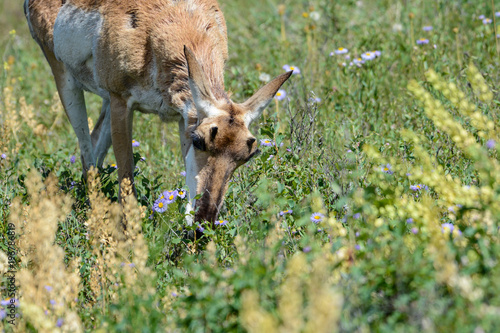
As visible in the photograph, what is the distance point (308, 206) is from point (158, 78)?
5.74 feet

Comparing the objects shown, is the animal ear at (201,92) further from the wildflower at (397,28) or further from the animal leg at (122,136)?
the wildflower at (397,28)

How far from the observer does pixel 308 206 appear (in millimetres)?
4719

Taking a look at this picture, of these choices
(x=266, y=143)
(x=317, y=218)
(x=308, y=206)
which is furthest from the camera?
→ (x=266, y=143)

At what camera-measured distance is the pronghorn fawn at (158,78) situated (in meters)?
4.60

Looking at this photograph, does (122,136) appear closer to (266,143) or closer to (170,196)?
(170,196)

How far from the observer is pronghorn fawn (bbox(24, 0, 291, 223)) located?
460 cm

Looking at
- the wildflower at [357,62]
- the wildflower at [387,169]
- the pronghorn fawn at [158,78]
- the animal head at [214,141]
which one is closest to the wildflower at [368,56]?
the wildflower at [357,62]

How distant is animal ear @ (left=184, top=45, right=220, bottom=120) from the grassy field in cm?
64

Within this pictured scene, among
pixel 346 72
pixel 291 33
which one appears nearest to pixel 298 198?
pixel 346 72

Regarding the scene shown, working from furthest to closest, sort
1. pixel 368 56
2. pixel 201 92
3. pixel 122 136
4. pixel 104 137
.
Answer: pixel 368 56 → pixel 104 137 → pixel 122 136 → pixel 201 92

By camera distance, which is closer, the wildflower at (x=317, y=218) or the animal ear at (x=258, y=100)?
the wildflower at (x=317, y=218)

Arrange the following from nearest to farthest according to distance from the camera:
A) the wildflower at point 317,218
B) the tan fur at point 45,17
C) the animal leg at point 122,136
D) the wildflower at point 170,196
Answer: the wildflower at point 317,218 < the wildflower at point 170,196 < the animal leg at point 122,136 < the tan fur at point 45,17

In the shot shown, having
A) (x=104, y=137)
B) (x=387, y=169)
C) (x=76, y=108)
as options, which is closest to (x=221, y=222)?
(x=387, y=169)

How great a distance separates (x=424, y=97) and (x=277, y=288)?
1.25 metres
